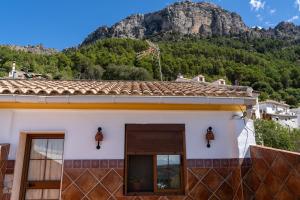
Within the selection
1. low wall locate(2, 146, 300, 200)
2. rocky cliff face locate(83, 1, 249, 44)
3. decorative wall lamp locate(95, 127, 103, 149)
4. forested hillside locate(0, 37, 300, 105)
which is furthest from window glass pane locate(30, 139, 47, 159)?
rocky cliff face locate(83, 1, 249, 44)

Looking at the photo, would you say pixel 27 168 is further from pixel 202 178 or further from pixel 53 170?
pixel 202 178

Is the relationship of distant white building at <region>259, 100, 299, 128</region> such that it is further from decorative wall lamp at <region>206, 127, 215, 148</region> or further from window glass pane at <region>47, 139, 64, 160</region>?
window glass pane at <region>47, 139, 64, 160</region>

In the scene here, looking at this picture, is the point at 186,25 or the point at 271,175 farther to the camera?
the point at 186,25

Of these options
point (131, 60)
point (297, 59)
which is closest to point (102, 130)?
point (131, 60)

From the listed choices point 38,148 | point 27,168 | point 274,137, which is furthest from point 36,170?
point 274,137

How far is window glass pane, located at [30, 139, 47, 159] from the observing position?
5.41 metres

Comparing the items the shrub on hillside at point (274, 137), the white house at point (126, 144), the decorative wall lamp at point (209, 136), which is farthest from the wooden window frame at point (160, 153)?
the shrub on hillside at point (274, 137)

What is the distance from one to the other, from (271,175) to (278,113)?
59.8m

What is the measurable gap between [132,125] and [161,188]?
1319 millimetres

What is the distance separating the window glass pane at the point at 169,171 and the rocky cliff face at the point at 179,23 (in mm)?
105023

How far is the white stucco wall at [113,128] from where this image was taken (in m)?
5.06

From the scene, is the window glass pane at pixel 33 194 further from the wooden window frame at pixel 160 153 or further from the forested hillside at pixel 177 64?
the forested hillside at pixel 177 64

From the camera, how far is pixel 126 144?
16.9ft

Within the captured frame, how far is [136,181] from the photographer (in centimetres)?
519
